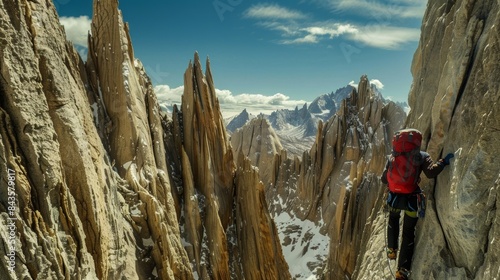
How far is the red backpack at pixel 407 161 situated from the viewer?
610 cm

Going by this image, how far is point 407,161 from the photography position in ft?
20.2

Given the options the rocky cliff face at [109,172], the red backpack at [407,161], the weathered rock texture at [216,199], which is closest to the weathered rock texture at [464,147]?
the red backpack at [407,161]

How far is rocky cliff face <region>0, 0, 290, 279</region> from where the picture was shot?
792 centimetres

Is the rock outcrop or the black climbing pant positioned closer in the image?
the rock outcrop

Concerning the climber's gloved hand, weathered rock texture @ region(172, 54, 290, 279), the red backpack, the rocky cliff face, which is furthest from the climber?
weathered rock texture @ region(172, 54, 290, 279)

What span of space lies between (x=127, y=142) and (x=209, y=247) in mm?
9742

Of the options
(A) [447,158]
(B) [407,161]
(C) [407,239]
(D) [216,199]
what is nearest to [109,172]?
(D) [216,199]

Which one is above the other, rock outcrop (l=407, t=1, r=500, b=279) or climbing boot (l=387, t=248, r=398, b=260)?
rock outcrop (l=407, t=1, r=500, b=279)

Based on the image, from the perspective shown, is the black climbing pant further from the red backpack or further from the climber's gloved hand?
the climber's gloved hand

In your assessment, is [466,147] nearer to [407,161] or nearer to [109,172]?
[407,161]

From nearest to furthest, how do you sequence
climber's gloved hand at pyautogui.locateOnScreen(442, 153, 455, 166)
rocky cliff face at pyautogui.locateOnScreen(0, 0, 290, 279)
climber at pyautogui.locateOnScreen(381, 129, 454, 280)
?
climber's gloved hand at pyautogui.locateOnScreen(442, 153, 455, 166) < climber at pyautogui.locateOnScreen(381, 129, 454, 280) < rocky cliff face at pyautogui.locateOnScreen(0, 0, 290, 279)

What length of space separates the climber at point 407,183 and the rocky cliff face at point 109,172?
28.0 feet

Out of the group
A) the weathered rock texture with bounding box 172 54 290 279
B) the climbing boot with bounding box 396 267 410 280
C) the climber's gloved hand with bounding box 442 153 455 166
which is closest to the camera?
the climber's gloved hand with bounding box 442 153 455 166

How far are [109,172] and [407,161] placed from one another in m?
12.5
